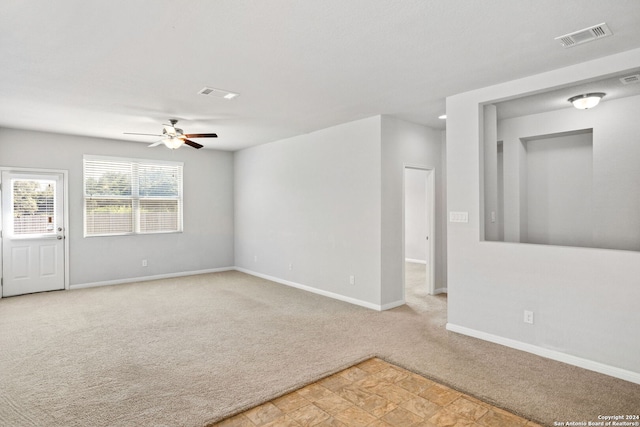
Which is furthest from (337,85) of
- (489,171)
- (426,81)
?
(489,171)

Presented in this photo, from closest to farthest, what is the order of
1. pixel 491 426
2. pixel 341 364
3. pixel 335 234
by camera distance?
pixel 491 426 < pixel 341 364 < pixel 335 234

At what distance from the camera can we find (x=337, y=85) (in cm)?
382

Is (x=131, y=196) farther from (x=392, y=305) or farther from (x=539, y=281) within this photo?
(x=539, y=281)

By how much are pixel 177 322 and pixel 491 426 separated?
363cm

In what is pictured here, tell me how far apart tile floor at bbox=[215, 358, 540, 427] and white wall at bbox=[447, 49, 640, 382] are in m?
1.26

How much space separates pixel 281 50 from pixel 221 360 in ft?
9.23

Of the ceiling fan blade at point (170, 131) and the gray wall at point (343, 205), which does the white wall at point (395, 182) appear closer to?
the gray wall at point (343, 205)


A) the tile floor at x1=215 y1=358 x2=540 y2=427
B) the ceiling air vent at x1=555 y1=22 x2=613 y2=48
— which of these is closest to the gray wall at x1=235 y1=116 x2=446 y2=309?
the tile floor at x1=215 y1=358 x2=540 y2=427

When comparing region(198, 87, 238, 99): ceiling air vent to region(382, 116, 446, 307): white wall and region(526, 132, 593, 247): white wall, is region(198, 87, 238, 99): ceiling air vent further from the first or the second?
region(526, 132, 593, 247): white wall

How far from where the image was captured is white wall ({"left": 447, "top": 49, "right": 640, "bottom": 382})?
302 centimetres

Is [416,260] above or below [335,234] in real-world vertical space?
below

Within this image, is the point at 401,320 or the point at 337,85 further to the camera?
the point at 401,320

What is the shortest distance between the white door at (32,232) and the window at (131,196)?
0.48 m

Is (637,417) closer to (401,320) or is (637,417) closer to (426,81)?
(401,320)
